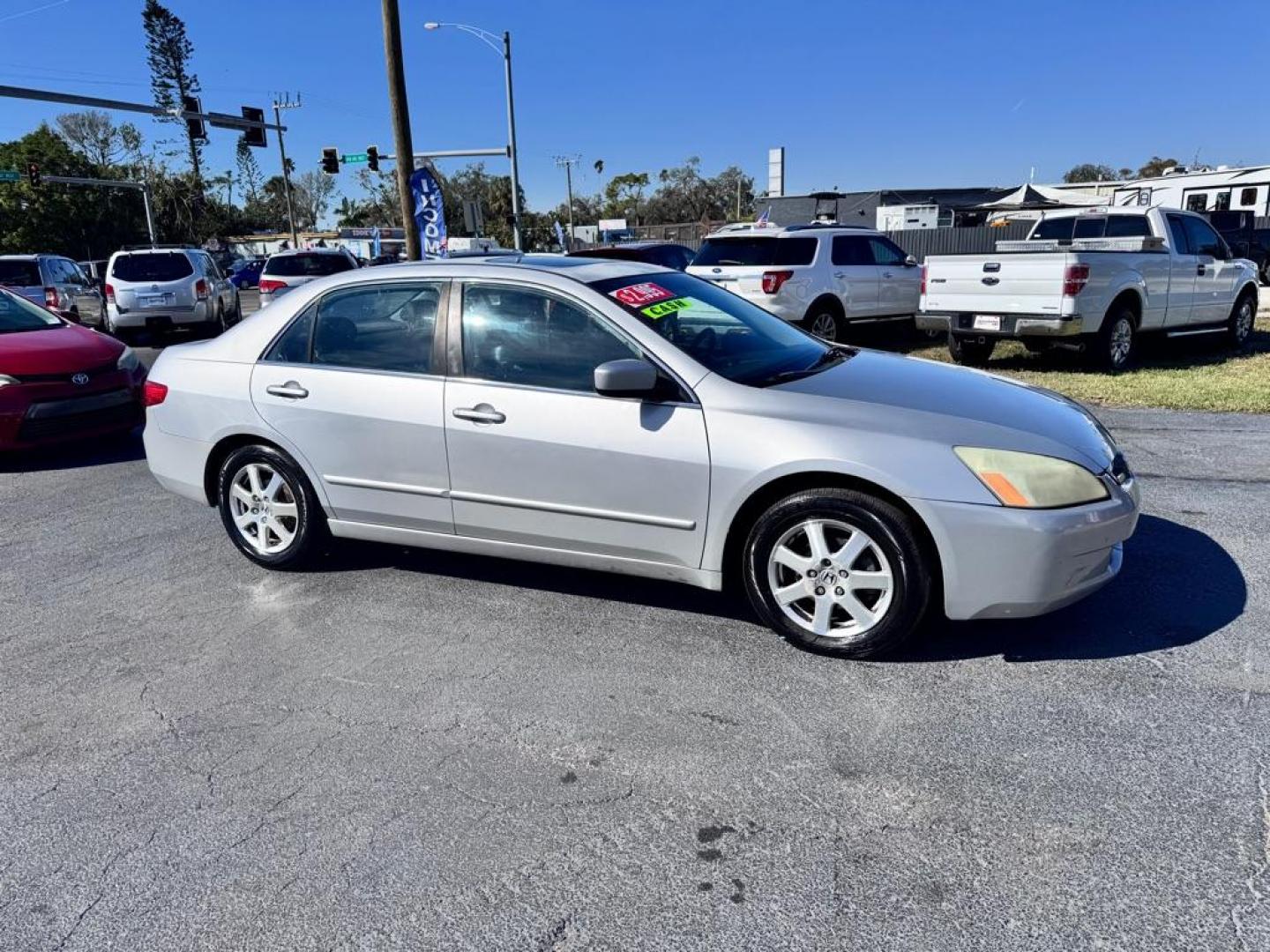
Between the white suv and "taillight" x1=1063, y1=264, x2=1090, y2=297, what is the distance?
3.10m

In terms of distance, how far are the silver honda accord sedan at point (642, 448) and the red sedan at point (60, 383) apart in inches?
122

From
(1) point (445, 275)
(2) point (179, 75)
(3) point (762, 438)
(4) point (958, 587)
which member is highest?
(2) point (179, 75)

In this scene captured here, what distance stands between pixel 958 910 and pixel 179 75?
77.5 m

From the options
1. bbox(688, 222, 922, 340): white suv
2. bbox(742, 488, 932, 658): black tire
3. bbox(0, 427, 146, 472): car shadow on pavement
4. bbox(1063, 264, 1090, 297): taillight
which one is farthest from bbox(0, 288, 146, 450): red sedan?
bbox(1063, 264, 1090, 297): taillight

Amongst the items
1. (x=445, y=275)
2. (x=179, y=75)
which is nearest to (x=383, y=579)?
(x=445, y=275)

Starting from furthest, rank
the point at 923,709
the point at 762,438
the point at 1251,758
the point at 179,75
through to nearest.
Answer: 1. the point at 179,75
2. the point at 762,438
3. the point at 923,709
4. the point at 1251,758

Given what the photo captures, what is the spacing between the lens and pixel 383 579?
4805 millimetres

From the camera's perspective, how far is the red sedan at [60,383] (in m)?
7.35

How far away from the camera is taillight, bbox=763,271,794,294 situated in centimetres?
1192

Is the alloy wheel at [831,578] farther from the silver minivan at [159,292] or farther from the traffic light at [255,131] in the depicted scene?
the traffic light at [255,131]

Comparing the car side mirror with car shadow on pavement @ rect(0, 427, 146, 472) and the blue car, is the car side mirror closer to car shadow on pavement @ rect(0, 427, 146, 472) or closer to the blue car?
car shadow on pavement @ rect(0, 427, 146, 472)

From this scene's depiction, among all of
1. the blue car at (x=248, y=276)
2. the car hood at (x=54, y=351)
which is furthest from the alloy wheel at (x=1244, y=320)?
the blue car at (x=248, y=276)

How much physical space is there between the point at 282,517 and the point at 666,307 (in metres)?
2.28

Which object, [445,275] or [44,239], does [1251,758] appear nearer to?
[445,275]
